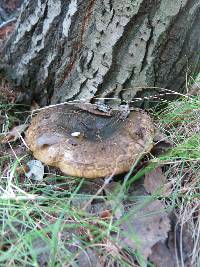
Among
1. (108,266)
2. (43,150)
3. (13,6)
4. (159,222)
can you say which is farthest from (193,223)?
(13,6)

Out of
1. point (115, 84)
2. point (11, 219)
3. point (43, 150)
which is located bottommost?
point (11, 219)

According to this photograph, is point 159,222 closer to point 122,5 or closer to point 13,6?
point 122,5

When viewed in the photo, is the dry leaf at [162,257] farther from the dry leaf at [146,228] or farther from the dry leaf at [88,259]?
the dry leaf at [88,259]

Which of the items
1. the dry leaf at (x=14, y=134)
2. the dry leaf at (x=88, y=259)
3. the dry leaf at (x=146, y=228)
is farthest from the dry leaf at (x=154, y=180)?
the dry leaf at (x=14, y=134)

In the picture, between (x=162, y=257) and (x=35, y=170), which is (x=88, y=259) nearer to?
(x=162, y=257)

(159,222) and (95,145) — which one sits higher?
(95,145)

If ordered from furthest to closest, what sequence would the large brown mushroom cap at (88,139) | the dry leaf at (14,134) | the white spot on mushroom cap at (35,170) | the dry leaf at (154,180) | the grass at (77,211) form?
1. the dry leaf at (14,134)
2. the white spot on mushroom cap at (35,170)
3. the dry leaf at (154,180)
4. the large brown mushroom cap at (88,139)
5. the grass at (77,211)
